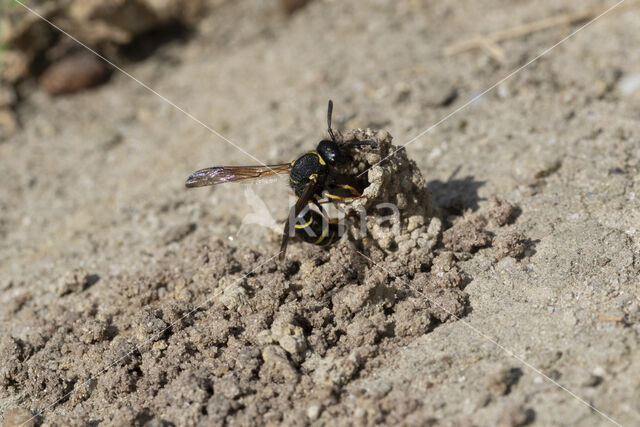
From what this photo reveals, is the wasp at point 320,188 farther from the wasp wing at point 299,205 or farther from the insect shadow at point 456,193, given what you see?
the insect shadow at point 456,193

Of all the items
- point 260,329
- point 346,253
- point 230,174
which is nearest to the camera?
point 260,329

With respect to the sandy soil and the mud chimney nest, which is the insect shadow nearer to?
the sandy soil

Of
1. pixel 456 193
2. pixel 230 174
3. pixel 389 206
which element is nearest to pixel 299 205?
pixel 389 206

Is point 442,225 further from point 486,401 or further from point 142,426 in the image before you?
point 142,426

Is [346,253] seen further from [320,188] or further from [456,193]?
[456,193]

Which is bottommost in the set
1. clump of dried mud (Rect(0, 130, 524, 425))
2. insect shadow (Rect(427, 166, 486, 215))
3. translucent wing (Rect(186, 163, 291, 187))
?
clump of dried mud (Rect(0, 130, 524, 425))

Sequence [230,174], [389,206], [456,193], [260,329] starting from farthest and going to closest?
1. [456,193]
2. [230,174]
3. [389,206]
4. [260,329]

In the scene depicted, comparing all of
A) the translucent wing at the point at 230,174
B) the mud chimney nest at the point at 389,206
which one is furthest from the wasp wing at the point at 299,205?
the translucent wing at the point at 230,174

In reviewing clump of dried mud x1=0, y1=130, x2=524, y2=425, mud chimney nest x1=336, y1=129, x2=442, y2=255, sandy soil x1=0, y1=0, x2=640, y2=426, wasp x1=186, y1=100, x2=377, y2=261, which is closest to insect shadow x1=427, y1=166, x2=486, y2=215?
sandy soil x1=0, y1=0, x2=640, y2=426
